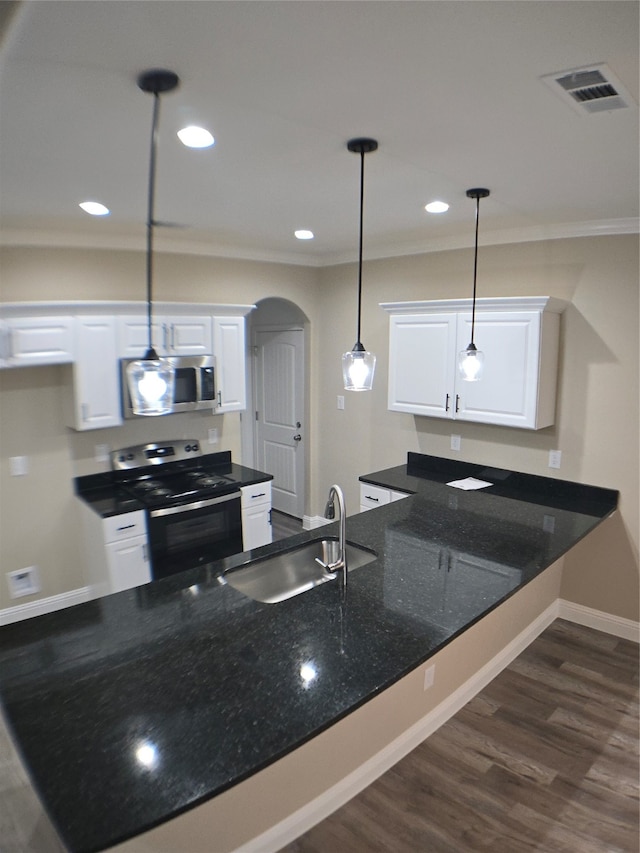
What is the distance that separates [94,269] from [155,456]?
4.72 ft

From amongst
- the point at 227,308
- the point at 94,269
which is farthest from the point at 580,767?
the point at 94,269

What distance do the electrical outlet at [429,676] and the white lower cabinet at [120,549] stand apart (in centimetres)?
196

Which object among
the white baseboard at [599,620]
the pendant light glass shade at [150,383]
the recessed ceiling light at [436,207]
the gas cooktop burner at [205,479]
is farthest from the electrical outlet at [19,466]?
the white baseboard at [599,620]

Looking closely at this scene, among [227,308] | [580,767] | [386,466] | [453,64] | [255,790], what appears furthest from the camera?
[386,466]

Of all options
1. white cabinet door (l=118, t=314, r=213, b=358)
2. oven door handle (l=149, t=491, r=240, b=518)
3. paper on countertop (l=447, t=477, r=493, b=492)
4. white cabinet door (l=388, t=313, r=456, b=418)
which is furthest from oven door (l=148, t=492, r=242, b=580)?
paper on countertop (l=447, t=477, r=493, b=492)

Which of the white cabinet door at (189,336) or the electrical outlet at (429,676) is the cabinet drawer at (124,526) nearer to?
the white cabinet door at (189,336)

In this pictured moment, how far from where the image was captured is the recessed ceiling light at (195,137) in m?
1.87

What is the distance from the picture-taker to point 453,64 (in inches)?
54.9

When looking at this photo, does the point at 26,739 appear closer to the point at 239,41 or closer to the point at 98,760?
the point at 98,760

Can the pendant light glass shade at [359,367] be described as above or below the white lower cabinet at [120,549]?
above

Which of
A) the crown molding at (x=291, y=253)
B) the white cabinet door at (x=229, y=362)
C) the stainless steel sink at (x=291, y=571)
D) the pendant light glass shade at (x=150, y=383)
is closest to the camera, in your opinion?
the pendant light glass shade at (x=150, y=383)

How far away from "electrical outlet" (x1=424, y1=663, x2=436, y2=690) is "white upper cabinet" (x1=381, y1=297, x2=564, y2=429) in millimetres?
1647

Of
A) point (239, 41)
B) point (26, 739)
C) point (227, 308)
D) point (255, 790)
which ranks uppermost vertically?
point (239, 41)

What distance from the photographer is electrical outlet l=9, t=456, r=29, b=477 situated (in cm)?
368
